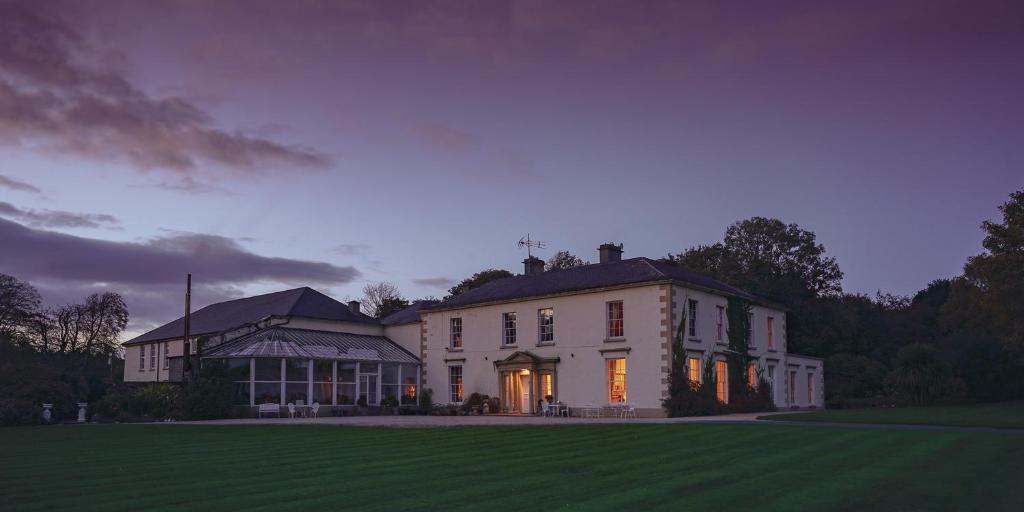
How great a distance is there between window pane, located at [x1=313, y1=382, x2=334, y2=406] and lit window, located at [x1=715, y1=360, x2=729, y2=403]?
53.7 ft

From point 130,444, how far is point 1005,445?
17117 millimetres

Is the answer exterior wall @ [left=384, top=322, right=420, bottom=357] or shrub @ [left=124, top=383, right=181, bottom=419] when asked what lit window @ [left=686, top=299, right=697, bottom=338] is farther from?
shrub @ [left=124, top=383, right=181, bottom=419]

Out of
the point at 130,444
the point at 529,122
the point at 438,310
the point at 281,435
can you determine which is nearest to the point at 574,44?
the point at 529,122

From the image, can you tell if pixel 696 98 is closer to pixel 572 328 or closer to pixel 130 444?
pixel 572 328

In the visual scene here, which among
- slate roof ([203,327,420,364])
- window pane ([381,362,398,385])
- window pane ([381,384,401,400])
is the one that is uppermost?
slate roof ([203,327,420,364])

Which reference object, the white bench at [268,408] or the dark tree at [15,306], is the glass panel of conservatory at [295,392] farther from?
the dark tree at [15,306]

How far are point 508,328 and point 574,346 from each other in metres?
4.11

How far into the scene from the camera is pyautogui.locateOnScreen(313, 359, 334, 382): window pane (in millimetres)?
34812

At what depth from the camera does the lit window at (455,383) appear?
1454 inches

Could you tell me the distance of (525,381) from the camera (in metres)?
34.2

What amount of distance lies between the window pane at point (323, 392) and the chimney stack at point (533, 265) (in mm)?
10795

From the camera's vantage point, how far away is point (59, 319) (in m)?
63.0

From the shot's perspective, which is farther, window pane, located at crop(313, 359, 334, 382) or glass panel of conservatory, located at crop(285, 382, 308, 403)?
window pane, located at crop(313, 359, 334, 382)

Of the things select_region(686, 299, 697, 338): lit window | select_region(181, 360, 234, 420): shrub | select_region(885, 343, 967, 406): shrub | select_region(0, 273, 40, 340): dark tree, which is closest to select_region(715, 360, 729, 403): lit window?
select_region(686, 299, 697, 338): lit window
